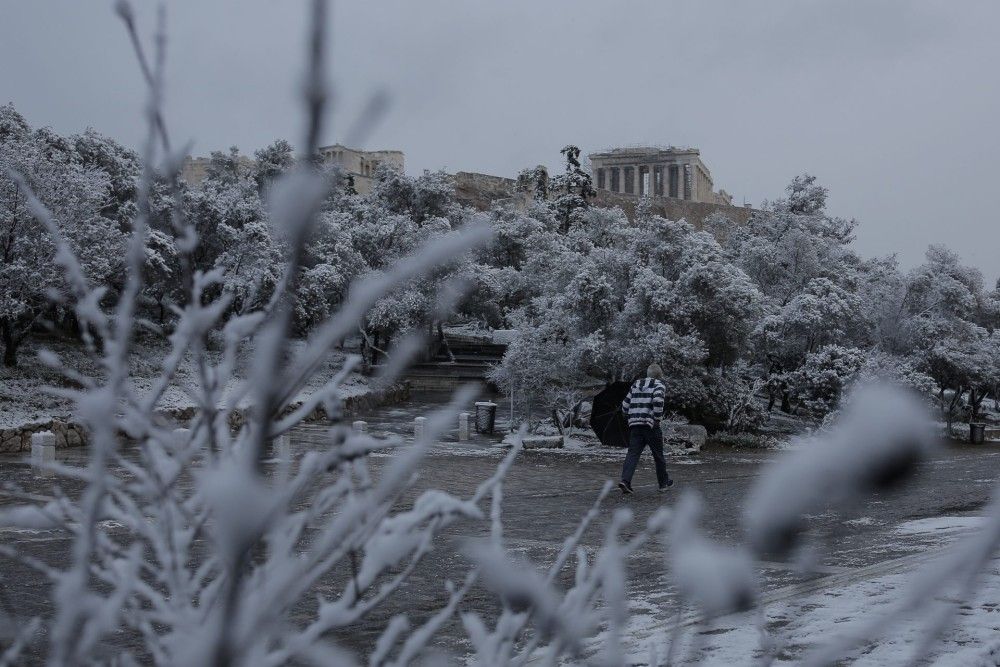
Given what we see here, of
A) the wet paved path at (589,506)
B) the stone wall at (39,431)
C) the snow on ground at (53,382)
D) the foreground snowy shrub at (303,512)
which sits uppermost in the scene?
the snow on ground at (53,382)

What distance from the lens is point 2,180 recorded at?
1661 cm

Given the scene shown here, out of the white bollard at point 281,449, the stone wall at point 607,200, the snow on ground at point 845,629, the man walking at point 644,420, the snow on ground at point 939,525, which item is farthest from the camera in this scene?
the stone wall at point 607,200

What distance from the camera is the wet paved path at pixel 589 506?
4.50 ft

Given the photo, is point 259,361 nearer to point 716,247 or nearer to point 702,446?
point 702,446

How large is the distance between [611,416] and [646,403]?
19.5ft

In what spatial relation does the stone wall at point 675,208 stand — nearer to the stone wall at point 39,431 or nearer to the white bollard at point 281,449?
the stone wall at point 39,431

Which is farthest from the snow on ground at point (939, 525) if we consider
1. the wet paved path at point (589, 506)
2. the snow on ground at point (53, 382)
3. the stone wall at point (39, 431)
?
the stone wall at point (39, 431)

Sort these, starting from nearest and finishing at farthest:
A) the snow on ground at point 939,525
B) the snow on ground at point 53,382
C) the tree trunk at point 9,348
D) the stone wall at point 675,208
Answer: the snow on ground at point 939,525
the snow on ground at point 53,382
the tree trunk at point 9,348
the stone wall at point 675,208

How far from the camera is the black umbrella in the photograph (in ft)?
49.5

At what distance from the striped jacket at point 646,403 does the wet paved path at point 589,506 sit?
758 mm

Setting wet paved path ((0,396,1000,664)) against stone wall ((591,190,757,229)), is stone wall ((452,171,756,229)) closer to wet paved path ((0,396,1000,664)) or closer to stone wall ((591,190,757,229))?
stone wall ((591,190,757,229))

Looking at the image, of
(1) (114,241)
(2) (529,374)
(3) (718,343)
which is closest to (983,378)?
(3) (718,343)

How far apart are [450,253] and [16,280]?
57.5 ft

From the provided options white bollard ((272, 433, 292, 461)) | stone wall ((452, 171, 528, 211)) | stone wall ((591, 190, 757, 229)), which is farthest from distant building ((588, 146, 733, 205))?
white bollard ((272, 433, 292, 461))
